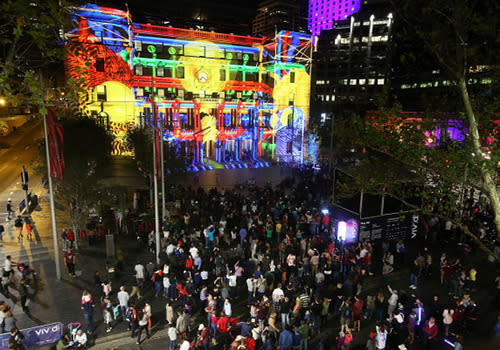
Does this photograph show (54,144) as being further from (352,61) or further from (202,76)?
(352,61)

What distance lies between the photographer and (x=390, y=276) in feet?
50.0

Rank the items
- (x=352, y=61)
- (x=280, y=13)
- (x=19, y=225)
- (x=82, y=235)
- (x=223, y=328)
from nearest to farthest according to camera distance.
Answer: (x=223, y=328), (x=19, y=225), (x=82, y=235), (x=352, y=61), (x=280, y=13)

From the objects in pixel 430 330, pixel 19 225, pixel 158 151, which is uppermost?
pixel 158 151

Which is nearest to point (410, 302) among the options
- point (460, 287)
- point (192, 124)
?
point (460, 287)

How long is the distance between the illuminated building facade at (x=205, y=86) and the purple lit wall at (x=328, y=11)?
3103 inches

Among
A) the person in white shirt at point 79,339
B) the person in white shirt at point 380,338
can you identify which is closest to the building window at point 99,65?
the person in white shirt at point 79,339

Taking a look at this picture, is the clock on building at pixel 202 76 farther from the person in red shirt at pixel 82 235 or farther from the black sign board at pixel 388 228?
the black sign board at pixel 388 228

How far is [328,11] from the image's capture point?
122438 mm

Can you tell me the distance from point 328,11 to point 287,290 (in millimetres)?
129658

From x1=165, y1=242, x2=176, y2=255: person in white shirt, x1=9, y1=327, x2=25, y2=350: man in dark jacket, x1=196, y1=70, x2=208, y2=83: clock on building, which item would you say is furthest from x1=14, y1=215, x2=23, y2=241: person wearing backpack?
x1=196, y1=70, x2=208, y2=83: clock on building

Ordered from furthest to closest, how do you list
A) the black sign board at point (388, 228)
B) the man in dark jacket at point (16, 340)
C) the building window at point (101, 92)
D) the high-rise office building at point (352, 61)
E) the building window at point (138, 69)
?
the high-rise office building at point (352, 61)
the building window at point (138, 69)
the building window at point (101, 92)
the black sign board at point (388, 228)
the man in dark jacket at point (16, 340)

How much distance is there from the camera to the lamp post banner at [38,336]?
938 centimetres

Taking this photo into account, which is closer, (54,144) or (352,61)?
(54,144)

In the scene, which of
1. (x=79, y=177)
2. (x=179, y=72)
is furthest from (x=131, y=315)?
(x=179, y=72)
